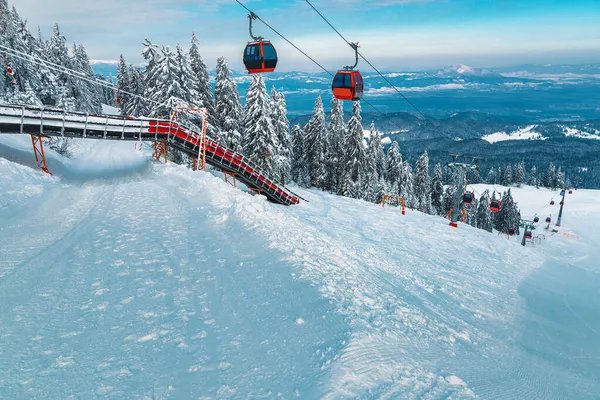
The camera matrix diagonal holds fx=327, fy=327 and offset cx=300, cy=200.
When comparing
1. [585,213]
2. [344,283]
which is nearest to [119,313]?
[344,283]

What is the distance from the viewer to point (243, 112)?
37.1 m

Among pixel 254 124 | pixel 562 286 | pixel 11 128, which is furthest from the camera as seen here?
pixel 254 124

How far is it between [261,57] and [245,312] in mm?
12262

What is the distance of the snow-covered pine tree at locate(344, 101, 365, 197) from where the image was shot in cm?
4056

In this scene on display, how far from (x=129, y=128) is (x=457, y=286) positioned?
19.1 metres

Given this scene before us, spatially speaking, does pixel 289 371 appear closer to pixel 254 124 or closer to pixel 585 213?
pixel 254 124

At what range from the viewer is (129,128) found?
1958 cm

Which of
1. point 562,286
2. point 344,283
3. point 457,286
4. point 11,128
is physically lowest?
point 562,286

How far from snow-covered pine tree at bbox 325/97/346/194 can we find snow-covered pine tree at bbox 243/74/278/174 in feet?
39.9

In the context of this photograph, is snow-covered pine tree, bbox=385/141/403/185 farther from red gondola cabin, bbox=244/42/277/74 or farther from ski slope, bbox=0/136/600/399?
red gondola cabin, bbox=244/42/277/74

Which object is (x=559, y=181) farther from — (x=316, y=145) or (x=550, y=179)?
(x=316, y=145)

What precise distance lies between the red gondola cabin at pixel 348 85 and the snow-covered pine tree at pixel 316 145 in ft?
89.7

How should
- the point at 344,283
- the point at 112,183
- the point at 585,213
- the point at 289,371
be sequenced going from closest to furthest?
the point at 289,371, the point at 344,283, the point at 112,183, the point at 585,213

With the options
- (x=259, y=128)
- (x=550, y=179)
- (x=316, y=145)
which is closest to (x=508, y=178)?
(x=550, y=179)
